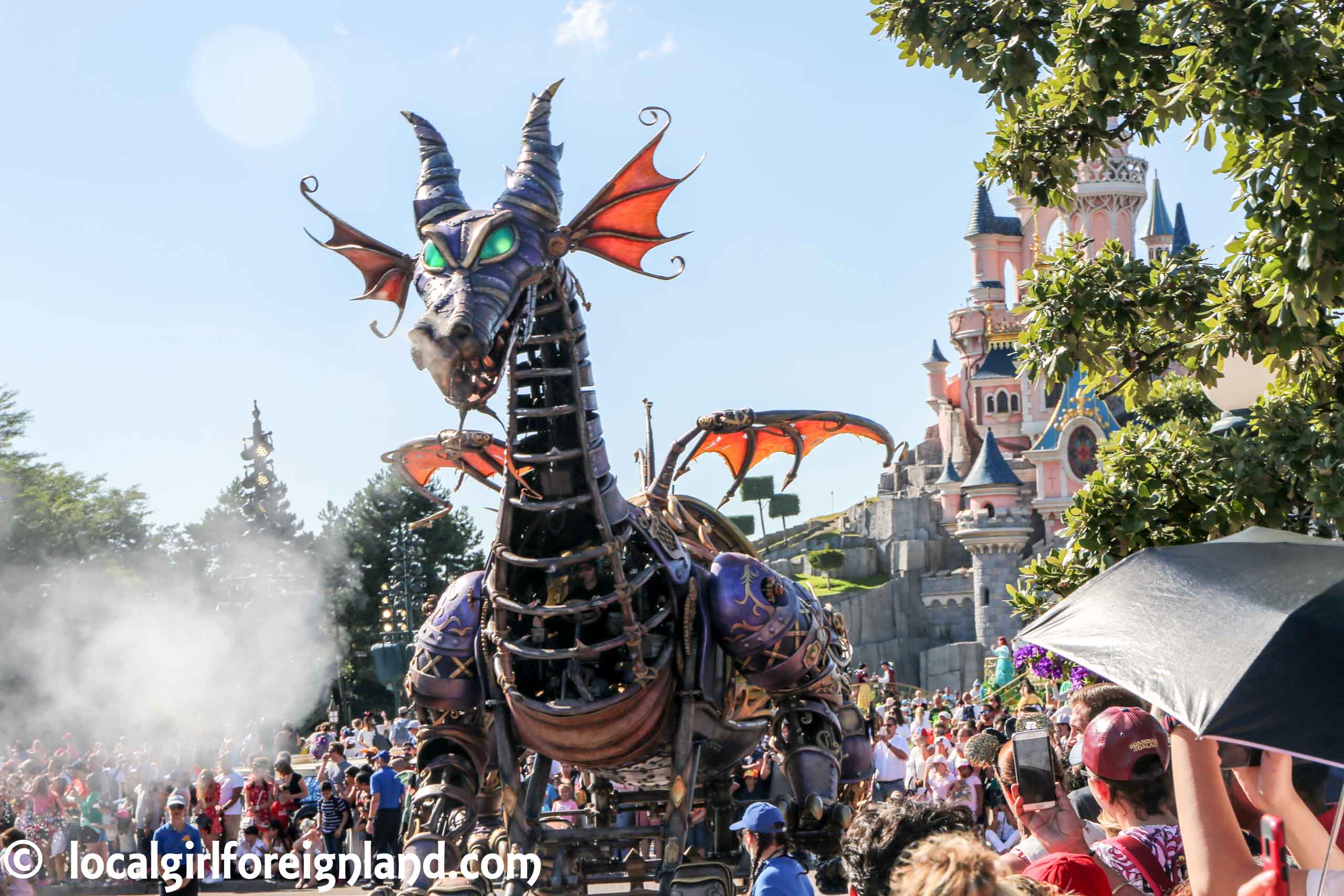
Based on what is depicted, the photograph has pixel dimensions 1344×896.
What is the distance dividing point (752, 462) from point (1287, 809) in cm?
590

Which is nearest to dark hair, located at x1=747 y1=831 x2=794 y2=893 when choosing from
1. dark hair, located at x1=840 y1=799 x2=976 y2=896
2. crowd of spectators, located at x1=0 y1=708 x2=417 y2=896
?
dark hair, located at x1=840 y1=799 x2=976 y2=896

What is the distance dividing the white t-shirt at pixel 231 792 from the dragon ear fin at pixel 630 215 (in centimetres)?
1013

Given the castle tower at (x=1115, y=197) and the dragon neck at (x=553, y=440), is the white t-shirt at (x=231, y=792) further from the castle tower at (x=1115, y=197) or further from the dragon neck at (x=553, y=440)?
the castle tower at (x=1115, y=197)

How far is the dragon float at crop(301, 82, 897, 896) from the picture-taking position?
681cm

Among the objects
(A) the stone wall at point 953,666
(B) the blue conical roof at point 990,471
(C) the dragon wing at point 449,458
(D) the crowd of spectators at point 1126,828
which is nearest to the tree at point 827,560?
(A) the stone wall at point 953,666

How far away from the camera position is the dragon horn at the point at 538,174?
273 inches

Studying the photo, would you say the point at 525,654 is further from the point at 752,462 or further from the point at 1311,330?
the point at 1311,330

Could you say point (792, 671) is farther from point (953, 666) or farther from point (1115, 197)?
point (1115, 197)

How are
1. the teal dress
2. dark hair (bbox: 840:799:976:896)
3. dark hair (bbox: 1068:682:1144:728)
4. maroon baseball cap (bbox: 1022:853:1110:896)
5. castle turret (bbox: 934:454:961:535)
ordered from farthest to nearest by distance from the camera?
castle turret (bbox: 934:454:961:535)
the teal dress
dark hair (bbox: 1068:682:1144:728)
maroon baseball cap (bbox: 1022:853:1110:896)
dark hair (bbox: 840:799:976:896)

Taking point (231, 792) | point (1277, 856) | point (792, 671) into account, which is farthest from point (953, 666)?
point (1277, 856)

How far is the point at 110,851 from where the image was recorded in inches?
668

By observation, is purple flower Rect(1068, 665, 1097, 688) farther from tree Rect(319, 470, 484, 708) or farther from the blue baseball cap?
tree Rect(319, 470, 484, 708)

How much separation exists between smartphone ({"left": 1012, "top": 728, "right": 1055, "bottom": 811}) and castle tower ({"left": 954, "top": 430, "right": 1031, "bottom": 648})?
52905 mm

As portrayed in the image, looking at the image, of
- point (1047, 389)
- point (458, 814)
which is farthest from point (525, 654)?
point (1047, 389)
